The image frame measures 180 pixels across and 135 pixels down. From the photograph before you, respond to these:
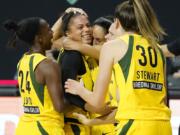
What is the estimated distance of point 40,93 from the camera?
13.3 feet

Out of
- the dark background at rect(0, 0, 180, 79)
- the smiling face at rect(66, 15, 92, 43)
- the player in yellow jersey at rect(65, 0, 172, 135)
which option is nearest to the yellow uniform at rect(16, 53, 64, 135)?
the smiling face at rect(66, 15, 92, 43)

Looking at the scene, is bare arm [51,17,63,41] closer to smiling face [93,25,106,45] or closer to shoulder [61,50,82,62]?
smiling face [93,25,106,45]

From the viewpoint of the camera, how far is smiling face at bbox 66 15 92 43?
4.32m

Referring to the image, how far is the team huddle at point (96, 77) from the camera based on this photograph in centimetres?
344

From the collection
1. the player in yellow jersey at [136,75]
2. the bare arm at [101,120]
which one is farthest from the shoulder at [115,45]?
the bare arm at [101,120]

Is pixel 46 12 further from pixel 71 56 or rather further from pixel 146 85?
pixel 146 85

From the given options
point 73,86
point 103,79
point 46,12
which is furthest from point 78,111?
point 46,12

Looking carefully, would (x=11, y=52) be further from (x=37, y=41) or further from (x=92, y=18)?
(x=37, y=41)

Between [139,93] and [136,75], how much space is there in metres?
0.10

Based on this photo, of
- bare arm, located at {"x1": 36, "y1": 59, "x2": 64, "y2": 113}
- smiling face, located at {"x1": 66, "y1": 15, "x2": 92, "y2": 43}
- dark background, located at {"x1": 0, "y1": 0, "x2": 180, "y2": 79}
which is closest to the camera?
bare arm, located at {"x1": 36, "y1": 59, "x2": 64, "y2": 113}

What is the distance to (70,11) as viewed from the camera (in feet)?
14.5

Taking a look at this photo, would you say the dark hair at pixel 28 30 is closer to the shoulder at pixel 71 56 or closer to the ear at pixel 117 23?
the shoulder at pixel 71 56

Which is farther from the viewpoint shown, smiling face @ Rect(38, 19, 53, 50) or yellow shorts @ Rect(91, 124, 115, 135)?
yellow shorts @ Rect(91, 124, 115, 135)

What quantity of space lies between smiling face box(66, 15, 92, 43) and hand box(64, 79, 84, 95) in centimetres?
66
